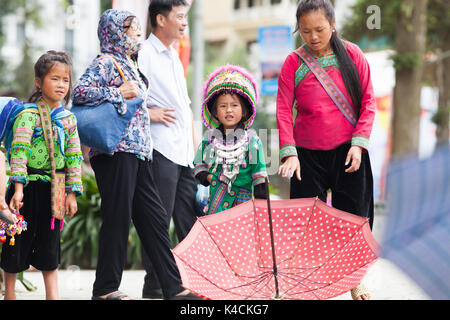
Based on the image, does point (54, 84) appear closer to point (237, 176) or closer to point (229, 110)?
point (229, 110)

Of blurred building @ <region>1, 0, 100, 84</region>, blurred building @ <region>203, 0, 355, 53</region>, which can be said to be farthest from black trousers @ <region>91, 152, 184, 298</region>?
blurred building @ <region>203, 0, 355, 53</region>

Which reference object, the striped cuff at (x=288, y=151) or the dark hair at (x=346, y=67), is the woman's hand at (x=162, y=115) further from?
the dark hair at (x=346, y=67)

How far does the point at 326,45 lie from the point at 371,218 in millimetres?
1078

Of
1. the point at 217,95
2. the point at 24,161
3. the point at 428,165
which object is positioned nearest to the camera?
the point at 428,165

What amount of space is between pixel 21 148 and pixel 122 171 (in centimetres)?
65

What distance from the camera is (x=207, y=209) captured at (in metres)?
4.34

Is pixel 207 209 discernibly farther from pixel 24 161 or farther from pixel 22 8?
pixel 22 8

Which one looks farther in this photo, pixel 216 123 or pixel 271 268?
pixel 216 123

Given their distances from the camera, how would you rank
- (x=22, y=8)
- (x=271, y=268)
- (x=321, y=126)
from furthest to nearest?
(x=22, y=8)
(x=321, y=126)
(x=271, y=268)

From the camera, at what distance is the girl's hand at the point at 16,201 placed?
12.0 feet

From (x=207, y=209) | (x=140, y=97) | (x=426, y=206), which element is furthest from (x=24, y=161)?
(x=426, y=206)

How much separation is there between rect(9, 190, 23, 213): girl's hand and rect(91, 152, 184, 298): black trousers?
23.1 inches

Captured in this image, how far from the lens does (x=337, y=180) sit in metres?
4.05
